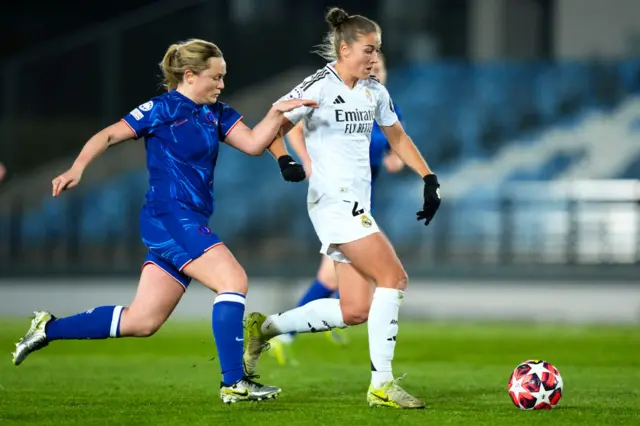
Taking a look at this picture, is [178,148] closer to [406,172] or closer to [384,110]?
[384,110]

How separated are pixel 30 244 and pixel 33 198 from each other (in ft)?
3.95

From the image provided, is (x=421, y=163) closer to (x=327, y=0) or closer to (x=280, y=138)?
(x=280, y=138)

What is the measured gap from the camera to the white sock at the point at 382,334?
6.00 m

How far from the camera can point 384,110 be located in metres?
6.44

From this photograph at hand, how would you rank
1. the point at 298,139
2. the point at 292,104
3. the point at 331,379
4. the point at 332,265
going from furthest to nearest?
the point at 332,265
the point at 331,379
the point at 298,139
the point at 292,104

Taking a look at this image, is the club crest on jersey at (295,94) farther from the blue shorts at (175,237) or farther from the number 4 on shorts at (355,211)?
the blue shorts at (175,237)

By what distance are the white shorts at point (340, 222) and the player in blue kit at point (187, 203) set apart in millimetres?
287

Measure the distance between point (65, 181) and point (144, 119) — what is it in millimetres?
607

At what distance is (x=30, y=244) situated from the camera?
1509 cm

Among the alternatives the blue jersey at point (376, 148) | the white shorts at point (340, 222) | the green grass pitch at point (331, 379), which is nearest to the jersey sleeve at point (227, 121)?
the white shorts at point (340, 222)

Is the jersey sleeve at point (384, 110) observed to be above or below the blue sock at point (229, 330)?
above

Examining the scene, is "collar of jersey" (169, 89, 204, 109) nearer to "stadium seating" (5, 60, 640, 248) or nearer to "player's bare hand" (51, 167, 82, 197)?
"player's bare hand" (51, 167, 82, 197)

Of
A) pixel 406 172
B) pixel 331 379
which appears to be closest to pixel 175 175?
pixel 331 379

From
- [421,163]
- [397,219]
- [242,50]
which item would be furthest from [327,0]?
[421,163]
